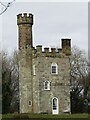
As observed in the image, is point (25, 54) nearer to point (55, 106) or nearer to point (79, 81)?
point (55, 106)

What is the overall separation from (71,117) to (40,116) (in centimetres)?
282

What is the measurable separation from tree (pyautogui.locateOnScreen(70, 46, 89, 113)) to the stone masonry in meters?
9.05

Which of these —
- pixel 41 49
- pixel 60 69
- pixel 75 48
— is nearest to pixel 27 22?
pixel 41 49

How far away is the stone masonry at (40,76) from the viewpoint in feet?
135

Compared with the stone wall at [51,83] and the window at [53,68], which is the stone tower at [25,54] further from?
the window at [53,68]

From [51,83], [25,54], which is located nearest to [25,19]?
[25,54]

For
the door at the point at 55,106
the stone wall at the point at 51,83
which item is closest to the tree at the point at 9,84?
the stone wall at the point at 51,83

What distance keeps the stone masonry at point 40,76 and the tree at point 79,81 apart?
9047mm

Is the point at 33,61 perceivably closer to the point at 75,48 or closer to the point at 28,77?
the point at 28,77

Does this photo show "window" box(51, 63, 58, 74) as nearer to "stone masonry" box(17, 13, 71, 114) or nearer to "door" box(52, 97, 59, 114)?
"stone masonry" box(17, 13, 71, 114)

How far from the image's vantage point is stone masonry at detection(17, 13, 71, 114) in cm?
4116

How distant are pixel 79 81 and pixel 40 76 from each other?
15.1m

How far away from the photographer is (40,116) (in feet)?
108

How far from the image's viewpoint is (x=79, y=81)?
5516 centimetres
